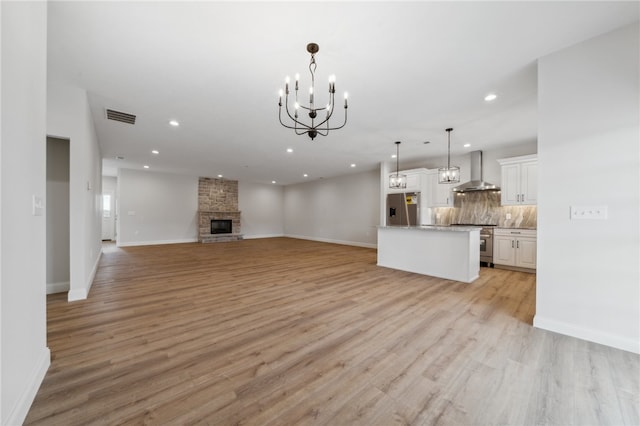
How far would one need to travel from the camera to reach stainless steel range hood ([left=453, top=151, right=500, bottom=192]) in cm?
576

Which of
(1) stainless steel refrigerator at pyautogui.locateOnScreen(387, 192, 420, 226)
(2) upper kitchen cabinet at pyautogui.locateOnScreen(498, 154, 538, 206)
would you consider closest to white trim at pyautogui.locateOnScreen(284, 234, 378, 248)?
(1) stainless steel refrigerator at pyautogui.locateOnScreen(387, 192, 420, 226)

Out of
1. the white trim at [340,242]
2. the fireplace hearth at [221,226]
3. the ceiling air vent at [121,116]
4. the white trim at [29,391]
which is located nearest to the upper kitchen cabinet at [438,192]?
the white trim at [340,242]

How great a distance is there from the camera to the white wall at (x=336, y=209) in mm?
8906

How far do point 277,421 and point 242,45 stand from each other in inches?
117

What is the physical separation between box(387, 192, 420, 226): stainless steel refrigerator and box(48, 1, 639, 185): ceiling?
7.90ft

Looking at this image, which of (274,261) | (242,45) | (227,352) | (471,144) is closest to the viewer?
(227,352)

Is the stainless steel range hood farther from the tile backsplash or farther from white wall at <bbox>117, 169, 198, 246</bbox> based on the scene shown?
white wall at <bbox>117, 169, 198, 246</bbox>

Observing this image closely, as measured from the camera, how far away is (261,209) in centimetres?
1206

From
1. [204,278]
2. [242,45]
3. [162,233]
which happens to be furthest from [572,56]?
[162,233]

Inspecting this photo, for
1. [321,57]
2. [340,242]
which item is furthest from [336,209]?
[321,57]

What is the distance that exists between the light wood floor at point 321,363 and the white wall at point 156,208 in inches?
249

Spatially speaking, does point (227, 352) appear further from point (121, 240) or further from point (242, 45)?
point (121, 240)

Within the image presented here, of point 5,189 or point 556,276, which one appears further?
point 556,276

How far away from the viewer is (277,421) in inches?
54.3
